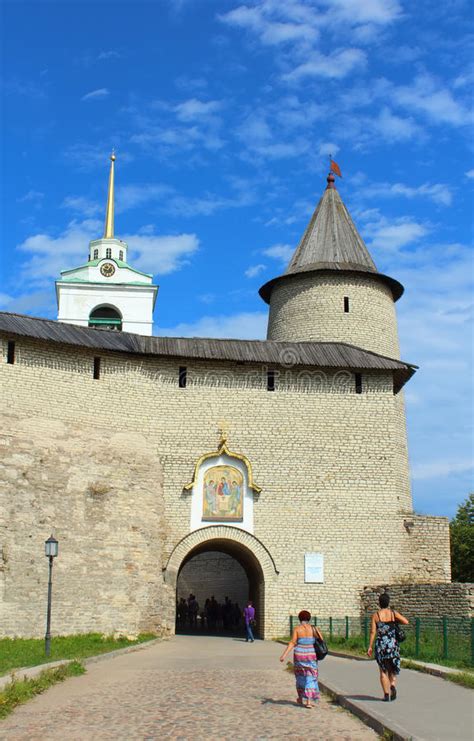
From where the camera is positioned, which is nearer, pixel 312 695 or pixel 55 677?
pixel 312 695

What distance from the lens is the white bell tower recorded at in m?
40.5

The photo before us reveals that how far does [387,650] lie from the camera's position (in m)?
8.92

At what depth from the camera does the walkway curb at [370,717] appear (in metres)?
6.80

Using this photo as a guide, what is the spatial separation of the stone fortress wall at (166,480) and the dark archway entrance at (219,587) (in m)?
1.80

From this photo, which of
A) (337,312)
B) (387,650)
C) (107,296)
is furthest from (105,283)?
(387,650)

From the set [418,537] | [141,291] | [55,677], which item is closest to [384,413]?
[418,537]

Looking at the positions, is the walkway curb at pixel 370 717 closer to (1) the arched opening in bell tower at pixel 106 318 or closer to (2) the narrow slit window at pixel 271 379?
(2) the narrow slit window at pixel 271 379

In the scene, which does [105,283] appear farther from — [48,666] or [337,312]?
[48,666]

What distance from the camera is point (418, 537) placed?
73.4 feet

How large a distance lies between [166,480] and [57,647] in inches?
257

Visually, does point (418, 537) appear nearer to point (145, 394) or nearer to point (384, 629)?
point (145, 394)

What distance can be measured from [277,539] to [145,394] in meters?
5.02

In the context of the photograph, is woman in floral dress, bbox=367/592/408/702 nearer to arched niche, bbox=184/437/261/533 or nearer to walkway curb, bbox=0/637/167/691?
walkway curb, bbox=0/637/167/691

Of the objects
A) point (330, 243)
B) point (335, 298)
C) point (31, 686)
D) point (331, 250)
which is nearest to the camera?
point (31, 686)
